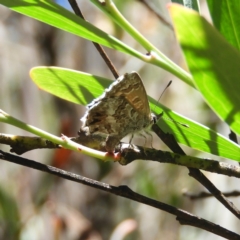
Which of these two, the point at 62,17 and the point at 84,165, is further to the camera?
the point at 84,165

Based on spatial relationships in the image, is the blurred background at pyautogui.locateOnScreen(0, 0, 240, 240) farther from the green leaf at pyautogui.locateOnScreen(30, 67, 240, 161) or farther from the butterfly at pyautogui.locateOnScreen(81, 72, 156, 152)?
the green leaf at pyautogui.locateOnScreen(30, 67, 240, 161)

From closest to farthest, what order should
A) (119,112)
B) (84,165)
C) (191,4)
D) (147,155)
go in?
(147,155), (191,4), (119,112), (84,165)

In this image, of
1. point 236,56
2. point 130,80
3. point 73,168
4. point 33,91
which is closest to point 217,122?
point 73,168

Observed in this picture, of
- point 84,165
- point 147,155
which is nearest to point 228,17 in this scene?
point 147,155

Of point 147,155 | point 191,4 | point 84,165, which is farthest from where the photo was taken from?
point 84,165

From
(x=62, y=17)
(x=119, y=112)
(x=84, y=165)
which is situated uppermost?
(x=62, y=17)

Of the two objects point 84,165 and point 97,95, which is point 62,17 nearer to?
point 97,95

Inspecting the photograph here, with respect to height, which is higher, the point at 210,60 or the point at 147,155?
the point at 210,60
